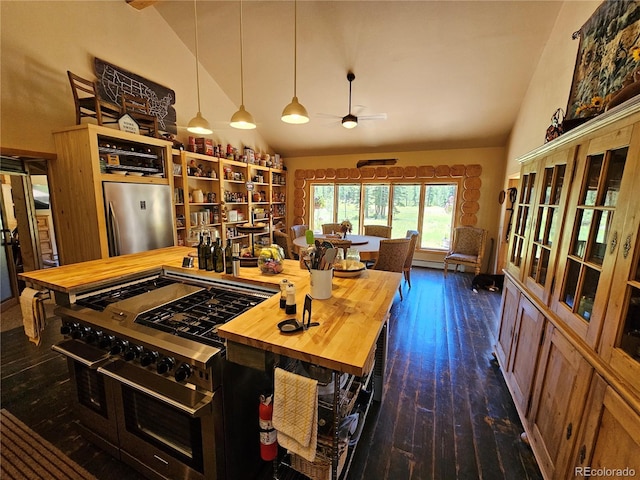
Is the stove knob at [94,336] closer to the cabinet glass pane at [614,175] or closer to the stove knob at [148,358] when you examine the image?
the stove knob at [148,358]

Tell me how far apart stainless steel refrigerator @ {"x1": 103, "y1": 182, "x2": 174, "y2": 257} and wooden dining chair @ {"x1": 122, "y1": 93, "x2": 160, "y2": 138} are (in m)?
0.71

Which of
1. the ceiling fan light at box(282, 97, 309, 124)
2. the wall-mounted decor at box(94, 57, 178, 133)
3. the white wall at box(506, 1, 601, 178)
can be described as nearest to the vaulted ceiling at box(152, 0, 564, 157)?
the white wall at box(506, 1, 601, 178)

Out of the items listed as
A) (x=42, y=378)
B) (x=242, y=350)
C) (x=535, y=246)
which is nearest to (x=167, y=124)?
(x=42, y=378)

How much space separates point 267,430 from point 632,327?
4.92ft

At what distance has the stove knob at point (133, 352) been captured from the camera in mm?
1229

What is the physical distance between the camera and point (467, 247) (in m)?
5.24

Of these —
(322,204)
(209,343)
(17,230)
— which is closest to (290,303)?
(209,343)

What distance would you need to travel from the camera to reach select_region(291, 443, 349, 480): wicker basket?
1.19 m

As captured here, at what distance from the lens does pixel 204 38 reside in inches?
151

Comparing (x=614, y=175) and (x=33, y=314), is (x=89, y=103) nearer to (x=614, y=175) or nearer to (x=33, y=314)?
(x=33, y=314)

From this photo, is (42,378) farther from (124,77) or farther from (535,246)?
(535,246)

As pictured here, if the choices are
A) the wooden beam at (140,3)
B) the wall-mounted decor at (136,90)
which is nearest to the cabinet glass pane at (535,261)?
the wall-mounted decor at (136,90)

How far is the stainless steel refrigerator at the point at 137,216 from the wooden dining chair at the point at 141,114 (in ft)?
2.33

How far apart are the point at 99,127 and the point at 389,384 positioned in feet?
11.9
